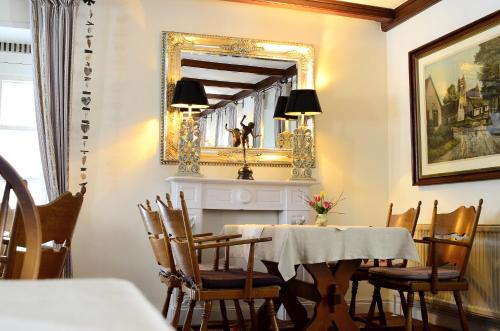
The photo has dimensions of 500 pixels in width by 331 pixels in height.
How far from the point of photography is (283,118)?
5.42 meters

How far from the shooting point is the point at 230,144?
17.3 ft

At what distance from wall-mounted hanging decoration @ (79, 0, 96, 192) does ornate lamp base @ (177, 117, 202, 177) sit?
795 mm

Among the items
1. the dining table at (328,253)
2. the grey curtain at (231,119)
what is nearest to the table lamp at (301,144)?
the grey curtain at (231,119)

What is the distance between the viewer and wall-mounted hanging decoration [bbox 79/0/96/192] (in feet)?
15.8

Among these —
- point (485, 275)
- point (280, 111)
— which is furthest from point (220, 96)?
point (485, 275)

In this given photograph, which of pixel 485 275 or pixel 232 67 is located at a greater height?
pixel 232 67

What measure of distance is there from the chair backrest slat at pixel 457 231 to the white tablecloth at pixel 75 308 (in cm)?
367

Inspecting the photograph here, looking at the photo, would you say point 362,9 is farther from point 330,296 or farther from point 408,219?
point 330,296

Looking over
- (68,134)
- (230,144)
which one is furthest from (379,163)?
(68,134)

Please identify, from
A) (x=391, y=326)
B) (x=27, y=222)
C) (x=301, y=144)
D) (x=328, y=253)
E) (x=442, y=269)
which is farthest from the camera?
(x=301, y=144)

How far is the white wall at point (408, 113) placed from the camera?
4535mm

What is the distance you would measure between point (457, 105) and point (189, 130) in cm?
227

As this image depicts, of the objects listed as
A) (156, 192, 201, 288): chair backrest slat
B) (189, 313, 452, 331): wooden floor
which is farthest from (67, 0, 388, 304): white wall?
(156, 192, 201, 288): chair backrest slat

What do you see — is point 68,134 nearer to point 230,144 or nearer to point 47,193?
point 47,193
